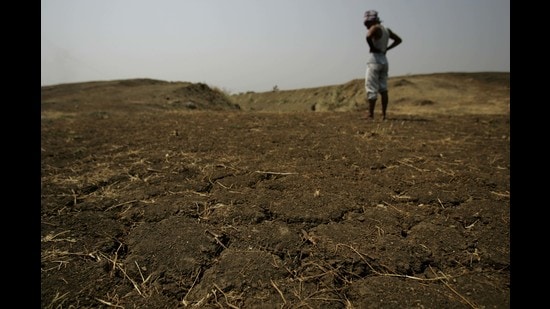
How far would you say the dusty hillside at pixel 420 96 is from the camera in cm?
726

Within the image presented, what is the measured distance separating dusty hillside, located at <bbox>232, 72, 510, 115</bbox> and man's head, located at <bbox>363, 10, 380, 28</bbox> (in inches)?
91.1

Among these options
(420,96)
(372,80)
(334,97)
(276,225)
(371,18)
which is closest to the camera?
(276,225)

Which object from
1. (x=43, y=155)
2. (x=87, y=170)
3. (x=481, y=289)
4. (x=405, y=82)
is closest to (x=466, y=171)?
(x=481, y=289)

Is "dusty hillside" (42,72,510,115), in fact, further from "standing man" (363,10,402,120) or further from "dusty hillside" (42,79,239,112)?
"standing man" (363,10,402,120)

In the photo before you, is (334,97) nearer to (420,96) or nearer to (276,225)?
(420,96)

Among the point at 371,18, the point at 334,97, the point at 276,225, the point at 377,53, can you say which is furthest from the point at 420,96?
the point at 276,225

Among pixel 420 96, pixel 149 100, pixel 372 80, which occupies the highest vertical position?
pixel 420 96

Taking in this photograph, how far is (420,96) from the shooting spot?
8766 mm

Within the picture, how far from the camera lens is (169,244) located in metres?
1.36

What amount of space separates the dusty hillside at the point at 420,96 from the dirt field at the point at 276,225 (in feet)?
14.4

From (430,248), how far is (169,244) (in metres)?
1.07

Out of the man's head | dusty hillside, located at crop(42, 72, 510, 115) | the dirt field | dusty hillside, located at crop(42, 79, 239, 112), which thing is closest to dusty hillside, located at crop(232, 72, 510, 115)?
dusty hillside, located at crop(42, 72, 510, 115)

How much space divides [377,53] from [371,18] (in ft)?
1.52
